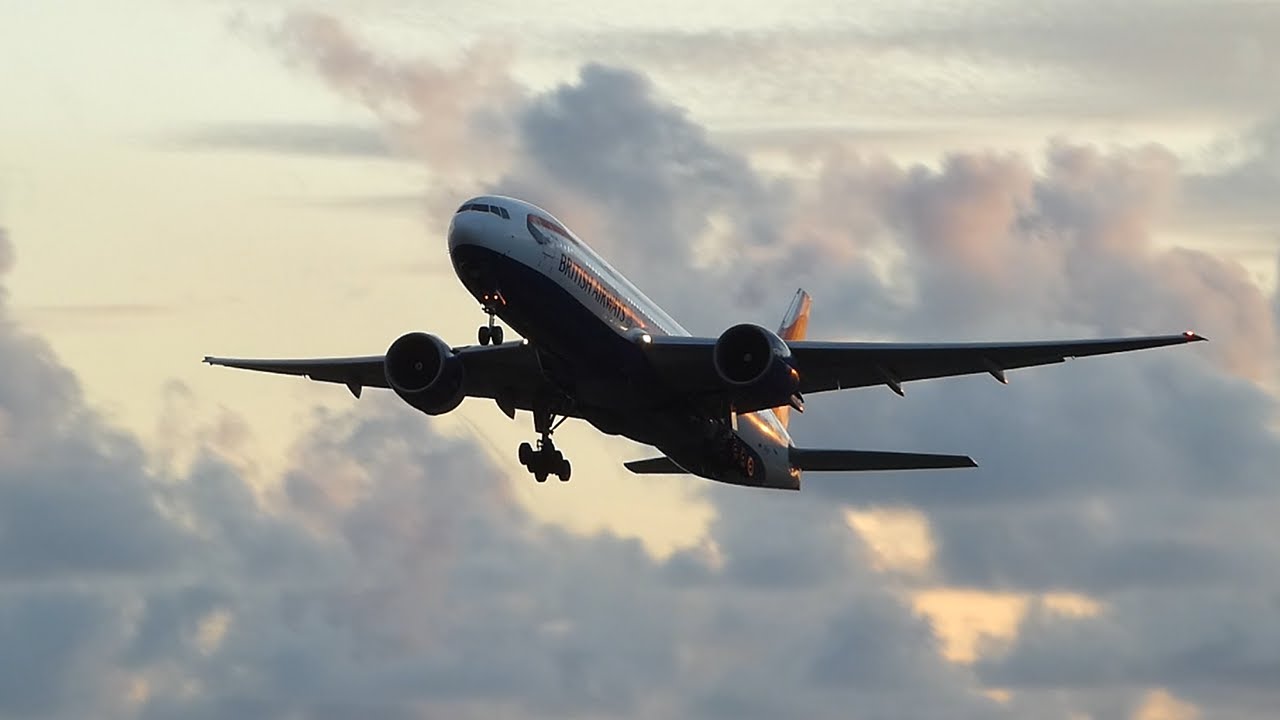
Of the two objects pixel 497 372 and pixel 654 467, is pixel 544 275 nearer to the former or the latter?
pixel 497 372

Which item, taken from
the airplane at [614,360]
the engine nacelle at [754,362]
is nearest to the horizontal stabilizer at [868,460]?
the airplane at [614,360]

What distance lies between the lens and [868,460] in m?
73.6

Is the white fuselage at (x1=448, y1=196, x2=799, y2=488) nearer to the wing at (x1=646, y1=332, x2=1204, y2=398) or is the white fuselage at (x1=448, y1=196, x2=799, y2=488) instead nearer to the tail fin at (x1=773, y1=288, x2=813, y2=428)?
the wing at (x1=646, y1=332, x2=1204, y2=398)

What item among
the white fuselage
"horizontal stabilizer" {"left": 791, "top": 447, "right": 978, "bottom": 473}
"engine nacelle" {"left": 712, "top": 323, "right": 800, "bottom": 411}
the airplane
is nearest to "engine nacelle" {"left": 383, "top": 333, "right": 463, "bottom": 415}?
the airplane

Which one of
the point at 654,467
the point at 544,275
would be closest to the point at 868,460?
the point at 654,467

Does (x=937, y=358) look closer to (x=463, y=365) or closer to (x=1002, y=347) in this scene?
(x=1002, y=347)

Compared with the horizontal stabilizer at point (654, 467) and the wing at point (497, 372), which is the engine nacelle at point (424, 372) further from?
the horizontal stabilizer at point (654, 467)

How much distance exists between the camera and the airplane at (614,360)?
5988 cm

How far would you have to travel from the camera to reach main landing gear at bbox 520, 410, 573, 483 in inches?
2677

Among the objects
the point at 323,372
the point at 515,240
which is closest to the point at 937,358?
the point at 515,240

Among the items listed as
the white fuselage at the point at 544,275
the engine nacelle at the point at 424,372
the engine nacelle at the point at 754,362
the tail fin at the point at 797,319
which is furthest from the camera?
the tail fin at the point at 797,319

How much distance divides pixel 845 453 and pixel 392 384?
15.3 metres

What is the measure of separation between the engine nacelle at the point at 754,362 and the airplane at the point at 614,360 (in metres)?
0.04

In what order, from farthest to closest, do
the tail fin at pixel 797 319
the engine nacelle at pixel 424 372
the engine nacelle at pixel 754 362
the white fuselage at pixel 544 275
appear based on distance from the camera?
the tail fin at pixel 797 319, the engine nacelle at pixel 424 372, the engine nacelle at pixel 754 362, the white fuselage at pixel 544 275
